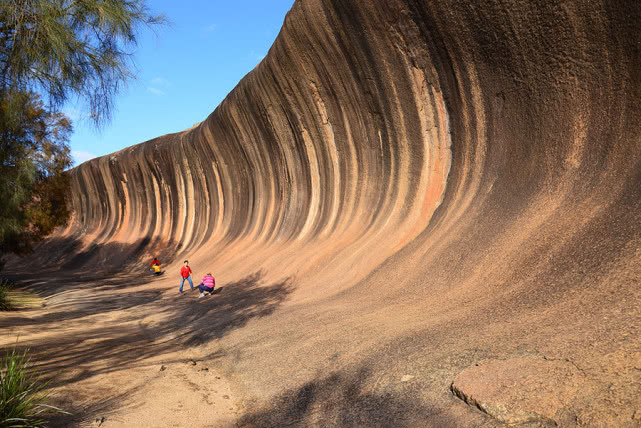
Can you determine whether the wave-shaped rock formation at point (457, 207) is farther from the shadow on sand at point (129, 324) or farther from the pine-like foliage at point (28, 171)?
the pine-like foliage at point (28, 171)

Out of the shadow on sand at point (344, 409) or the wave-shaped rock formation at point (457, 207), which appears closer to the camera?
the shadow on sand at point (344, 409)

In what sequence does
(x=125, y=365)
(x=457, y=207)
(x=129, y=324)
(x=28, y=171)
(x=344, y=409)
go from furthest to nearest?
(x=28, y=171) → (x=129, y=324) → (x=457, y=207) → (x=125, y=365) → (x=344, y=409)

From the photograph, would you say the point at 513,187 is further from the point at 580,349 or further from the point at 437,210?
the point at 580,349

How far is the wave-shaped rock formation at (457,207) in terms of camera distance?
3.82 metres

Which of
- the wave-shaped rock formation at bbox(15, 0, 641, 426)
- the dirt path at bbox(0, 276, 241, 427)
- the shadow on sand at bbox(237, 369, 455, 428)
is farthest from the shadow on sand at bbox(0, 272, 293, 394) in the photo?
the shadow on sand at bbox(237, 369, 455, 428)

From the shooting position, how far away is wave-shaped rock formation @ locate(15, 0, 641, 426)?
150 inches

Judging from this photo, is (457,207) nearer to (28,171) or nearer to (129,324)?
(129,324)

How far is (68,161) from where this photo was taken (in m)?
17.2

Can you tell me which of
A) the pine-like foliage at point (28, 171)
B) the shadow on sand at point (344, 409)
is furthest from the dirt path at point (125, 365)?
the pine-like foliage at point (28, 171)

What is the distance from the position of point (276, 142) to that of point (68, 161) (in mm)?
7220

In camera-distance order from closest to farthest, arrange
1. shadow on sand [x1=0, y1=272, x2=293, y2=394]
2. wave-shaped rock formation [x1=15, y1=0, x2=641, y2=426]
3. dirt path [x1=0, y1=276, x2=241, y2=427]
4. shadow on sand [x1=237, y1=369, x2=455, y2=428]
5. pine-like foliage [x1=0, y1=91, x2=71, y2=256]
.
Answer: shadow on sand [x1=237, y1=369, x2=455, y2=428], wave-shaped rock formation [x1=15, y1=0, x2=641, y2=426], dirt path [x1=0, y1=276, x2=241, y2=427], shadow on sand [x1=0, y1=272, x2=293, y2=394], pine-like foliage [x1=0, y1=91, x2=71, y2=256]

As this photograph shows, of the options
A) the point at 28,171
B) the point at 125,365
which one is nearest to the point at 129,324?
the point at 125,365

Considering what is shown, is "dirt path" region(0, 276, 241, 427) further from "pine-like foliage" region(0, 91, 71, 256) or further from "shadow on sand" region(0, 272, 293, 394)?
"pine-like foliage" region(0, 91, 71, 256)

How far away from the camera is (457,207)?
7996mm
